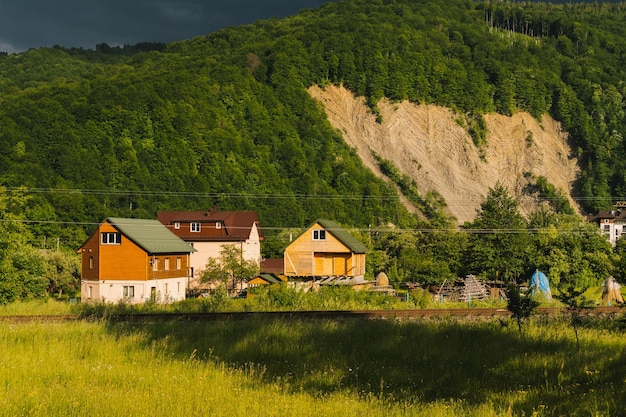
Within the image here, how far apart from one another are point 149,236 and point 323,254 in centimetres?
1317

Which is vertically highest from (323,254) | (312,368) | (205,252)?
(205,252)

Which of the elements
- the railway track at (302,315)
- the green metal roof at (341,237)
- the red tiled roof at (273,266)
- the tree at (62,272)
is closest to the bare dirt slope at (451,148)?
the red tiled roof at (273,266)

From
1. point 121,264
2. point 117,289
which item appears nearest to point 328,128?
point 121,264

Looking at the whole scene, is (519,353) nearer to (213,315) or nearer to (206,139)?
(213,315)

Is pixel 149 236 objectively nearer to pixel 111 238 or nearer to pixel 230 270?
pixel 111 238

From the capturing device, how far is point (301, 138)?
119 metres

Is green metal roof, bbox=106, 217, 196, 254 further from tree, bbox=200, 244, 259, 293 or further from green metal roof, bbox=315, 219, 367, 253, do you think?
green metal roof, bbox=315, 219, 367, 253

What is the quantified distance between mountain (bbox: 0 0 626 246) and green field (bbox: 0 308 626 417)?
62253mm

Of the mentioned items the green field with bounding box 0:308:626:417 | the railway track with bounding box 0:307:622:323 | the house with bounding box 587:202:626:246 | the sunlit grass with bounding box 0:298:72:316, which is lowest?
the green field with bounding box 0:308:626:417

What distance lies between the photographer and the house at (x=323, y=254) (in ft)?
180

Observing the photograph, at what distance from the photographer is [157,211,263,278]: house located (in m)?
64.6

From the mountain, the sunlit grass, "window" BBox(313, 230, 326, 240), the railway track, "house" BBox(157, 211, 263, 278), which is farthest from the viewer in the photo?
the mountain

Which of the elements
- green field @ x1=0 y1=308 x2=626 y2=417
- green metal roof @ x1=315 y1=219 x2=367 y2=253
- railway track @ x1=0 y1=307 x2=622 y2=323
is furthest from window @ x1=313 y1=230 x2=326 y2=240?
green field @ x1=0 y1=308 x2=626 y2=417

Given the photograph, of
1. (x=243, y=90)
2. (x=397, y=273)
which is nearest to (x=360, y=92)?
(x=243, y=90)
